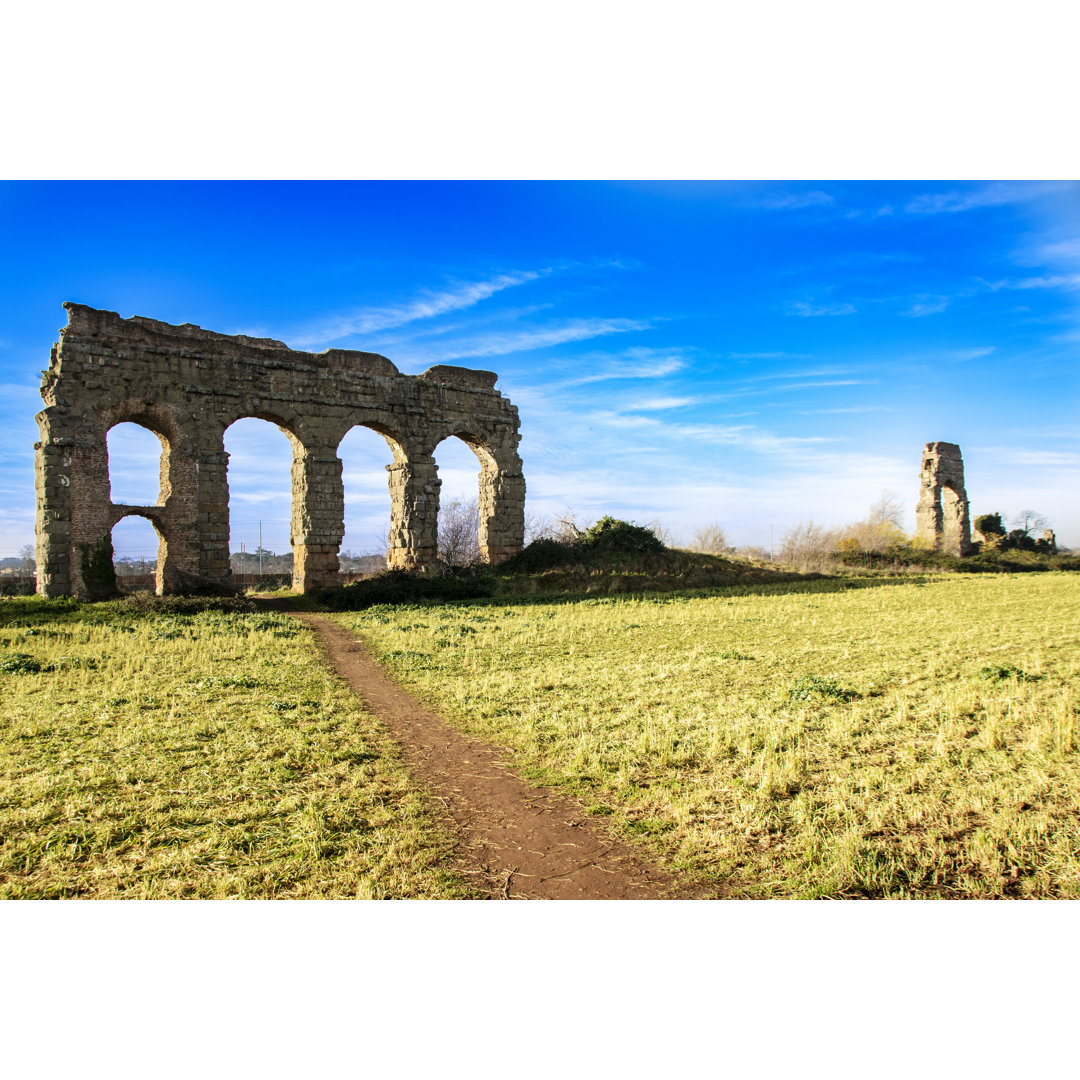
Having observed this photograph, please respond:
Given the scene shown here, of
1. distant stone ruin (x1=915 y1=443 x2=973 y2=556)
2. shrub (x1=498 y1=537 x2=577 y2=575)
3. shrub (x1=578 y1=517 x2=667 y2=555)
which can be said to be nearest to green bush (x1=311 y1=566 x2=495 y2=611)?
shrub (x1=498 y1=537 x2=577 y2=575)

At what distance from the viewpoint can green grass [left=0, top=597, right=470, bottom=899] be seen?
3943 millimetres

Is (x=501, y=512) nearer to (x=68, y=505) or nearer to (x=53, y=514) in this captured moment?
(x=68, y=505)

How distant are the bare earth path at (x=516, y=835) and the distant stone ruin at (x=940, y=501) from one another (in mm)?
40420

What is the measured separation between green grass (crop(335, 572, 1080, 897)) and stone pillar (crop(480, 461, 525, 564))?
12.5m

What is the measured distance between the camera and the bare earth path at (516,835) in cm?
394

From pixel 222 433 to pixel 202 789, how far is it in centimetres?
1813

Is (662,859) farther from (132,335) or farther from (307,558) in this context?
(132,335)

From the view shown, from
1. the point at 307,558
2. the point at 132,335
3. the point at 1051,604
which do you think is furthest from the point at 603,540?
the point at 132,335

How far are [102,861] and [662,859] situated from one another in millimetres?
3300

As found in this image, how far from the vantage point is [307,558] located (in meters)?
22.4

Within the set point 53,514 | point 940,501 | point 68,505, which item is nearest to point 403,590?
point 68,505

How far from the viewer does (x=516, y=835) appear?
15.3ft

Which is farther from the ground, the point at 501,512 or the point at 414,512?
the point at 501,512

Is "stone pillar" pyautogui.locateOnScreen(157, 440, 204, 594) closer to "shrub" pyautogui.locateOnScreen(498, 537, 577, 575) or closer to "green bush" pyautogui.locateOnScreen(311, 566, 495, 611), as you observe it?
"green bush" pyautogui.locateOnScreen(311, 566, 495, 611)
